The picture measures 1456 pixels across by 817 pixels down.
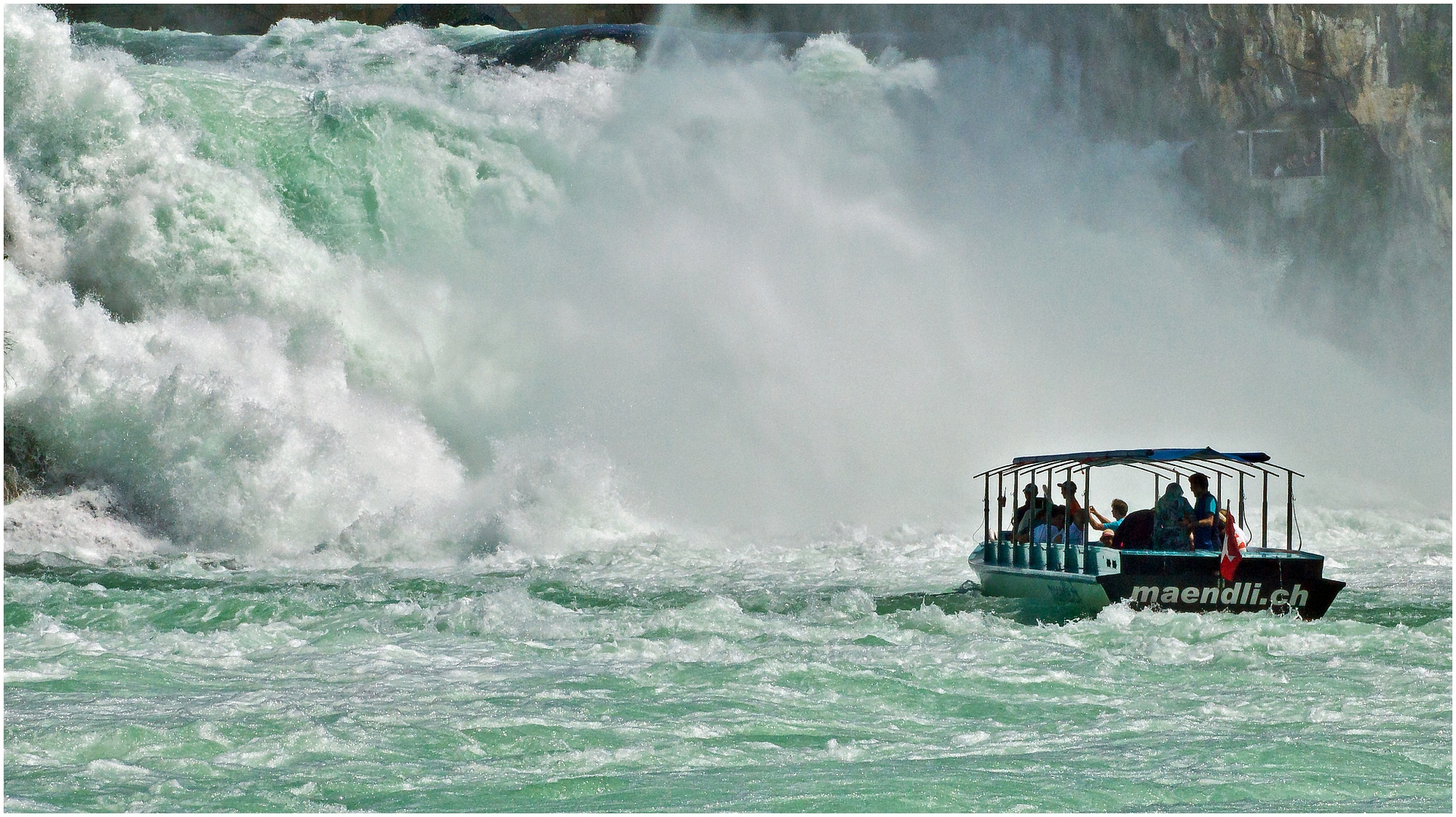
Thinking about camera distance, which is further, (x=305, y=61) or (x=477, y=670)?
(x=305, y=61)

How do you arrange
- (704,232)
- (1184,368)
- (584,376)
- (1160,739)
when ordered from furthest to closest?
(1184,368) → (704,232) → (584,376) → (1160,739)

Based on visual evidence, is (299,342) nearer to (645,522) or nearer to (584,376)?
(584,376)

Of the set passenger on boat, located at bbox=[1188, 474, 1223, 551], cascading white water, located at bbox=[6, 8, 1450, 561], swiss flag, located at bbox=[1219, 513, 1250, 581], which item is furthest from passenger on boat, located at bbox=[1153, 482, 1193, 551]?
cascading white water, located at bbox=[6, 8, 1450, 561]

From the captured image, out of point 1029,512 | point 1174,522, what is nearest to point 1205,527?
point 1174,522

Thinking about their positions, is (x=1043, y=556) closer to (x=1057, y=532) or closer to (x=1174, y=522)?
(x=1057, y=532)

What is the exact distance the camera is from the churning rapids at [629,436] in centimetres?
771

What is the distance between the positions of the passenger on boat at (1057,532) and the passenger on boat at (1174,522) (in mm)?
847

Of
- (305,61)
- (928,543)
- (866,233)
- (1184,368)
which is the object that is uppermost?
(305,61)

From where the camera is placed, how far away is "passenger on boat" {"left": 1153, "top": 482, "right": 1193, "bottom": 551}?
11.6m

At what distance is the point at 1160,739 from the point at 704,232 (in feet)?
49.4

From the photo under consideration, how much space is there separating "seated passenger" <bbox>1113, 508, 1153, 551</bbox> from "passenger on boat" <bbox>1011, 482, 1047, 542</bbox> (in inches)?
40.1

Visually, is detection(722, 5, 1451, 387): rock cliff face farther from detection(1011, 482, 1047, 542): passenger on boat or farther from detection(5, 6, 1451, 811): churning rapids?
detection(1011, 482, 1047, 542): passenger on boat

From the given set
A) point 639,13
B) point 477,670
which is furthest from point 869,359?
point 477,670

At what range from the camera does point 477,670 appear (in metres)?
9.75
